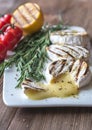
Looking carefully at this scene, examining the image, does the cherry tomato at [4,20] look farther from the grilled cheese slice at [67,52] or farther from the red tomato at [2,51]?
the grilled cheese slice at [67,52]

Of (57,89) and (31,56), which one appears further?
(31,56)

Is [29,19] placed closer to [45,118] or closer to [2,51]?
[2,51]

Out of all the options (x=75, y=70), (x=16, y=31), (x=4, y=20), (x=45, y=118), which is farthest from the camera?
(x=4, y=20)

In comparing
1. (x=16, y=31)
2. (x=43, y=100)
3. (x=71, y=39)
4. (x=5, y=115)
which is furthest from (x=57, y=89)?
(x=16, y=31)

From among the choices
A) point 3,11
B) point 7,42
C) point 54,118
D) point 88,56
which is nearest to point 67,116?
point 54,118

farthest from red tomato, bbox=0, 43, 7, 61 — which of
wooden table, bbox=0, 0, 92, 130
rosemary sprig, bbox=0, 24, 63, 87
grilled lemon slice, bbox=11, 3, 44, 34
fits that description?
wooden table, bbox=0, 0, 92, 130

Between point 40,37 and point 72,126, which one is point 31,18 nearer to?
point 40,37
